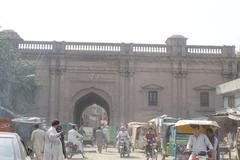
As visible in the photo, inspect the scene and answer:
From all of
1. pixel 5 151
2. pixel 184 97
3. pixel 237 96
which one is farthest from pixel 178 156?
pixel 184 97

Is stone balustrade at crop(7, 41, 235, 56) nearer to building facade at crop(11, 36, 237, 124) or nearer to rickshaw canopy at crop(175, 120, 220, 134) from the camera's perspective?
building facade at crop(11, 36, 237, 124)

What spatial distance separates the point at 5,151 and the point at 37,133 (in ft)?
22.8

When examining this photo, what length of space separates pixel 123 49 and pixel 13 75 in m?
9.28

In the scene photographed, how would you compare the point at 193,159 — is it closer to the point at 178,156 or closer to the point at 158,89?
the point at 178,156

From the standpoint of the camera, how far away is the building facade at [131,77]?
35312 millimetres

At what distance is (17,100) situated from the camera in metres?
34.9

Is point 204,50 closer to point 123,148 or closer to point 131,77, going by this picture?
point 131,77

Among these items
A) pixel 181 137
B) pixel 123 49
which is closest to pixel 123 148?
pixel 181 137

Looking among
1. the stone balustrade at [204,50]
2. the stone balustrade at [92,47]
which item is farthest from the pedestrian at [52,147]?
the stone balustrade at [204,50]

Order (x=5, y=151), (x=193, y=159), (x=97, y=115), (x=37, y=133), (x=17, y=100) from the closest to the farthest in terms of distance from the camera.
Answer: (x=5, y=151) < (x=193, y=159) < (x=37, y=133) < (x=17, y=100) < (x=97, y=115)

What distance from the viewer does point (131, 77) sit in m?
35.7

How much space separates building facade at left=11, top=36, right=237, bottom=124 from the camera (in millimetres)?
35312

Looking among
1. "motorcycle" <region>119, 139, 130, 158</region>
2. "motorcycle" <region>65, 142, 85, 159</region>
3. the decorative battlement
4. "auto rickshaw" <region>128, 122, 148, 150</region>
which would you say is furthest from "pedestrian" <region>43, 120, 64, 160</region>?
the decorative battlement

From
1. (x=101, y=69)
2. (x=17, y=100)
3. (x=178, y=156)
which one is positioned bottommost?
(x=178, y=156)
